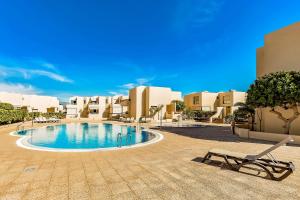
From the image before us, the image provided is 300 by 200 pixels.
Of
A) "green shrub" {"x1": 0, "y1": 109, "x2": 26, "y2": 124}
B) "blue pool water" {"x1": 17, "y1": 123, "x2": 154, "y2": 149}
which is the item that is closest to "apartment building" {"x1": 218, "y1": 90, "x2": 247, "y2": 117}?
"blue pool water" {"x1": 17, "y1": 123, "x2": 154, "y2": 149}

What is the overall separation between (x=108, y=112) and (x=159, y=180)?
4698 cm

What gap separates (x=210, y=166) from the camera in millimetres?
6398

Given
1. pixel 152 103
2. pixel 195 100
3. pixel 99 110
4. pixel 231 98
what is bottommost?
pixel 99 110

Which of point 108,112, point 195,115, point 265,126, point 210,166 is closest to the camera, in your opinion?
point 210,166

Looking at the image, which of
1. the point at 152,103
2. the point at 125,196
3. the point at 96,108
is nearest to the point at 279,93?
the point at 125,196

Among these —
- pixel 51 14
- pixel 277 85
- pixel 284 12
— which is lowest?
pixel 277 85

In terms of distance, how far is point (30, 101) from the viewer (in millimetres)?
57000

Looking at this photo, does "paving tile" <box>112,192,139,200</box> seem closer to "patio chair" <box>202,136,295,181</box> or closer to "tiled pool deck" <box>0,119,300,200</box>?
"tiled pool deck" <box>0,119,300,200</box>

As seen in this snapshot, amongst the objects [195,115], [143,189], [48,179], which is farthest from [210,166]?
[195,115]

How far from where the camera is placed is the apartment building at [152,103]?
35.9m

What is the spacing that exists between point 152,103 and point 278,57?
24.4 meters

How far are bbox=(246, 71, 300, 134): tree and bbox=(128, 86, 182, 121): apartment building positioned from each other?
2281 centimetres

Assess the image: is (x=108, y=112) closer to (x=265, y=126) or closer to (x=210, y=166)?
(x=265, y=126)

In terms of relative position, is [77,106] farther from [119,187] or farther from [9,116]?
[119,187]
